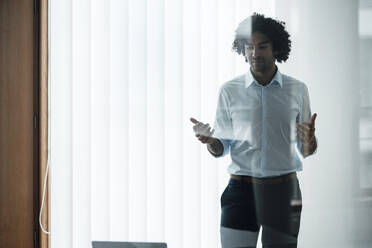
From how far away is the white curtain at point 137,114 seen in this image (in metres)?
1.26

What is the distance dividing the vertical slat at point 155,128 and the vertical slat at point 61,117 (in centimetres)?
38

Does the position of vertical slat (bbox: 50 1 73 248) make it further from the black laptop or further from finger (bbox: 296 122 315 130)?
finger (bbox: 296 122 315 130)

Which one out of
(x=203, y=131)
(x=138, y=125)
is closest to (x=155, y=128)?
(x=138, y=125)

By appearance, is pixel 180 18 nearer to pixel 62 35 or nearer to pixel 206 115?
pixel 206 115

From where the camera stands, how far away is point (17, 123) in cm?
140

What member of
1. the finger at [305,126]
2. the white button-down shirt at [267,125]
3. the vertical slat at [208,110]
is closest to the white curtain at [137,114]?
the vertical slat at [208,110]

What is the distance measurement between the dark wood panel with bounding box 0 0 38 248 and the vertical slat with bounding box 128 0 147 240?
1.59ft

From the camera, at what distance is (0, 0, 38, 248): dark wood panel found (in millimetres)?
1395

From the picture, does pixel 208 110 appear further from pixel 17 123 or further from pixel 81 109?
pixel 17 123

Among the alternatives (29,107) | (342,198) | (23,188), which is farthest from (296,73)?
(23,188)

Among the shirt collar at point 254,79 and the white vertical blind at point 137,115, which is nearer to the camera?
the shirt collar at point 254,79

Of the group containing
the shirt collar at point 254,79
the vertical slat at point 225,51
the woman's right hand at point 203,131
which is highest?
the vertical slat at point 225,51

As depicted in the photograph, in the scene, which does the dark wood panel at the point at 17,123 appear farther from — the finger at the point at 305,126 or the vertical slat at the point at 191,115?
the finger at the point at 305,126

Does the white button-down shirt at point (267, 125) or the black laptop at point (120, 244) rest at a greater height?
the white button-down shirt at point (267, 125)
